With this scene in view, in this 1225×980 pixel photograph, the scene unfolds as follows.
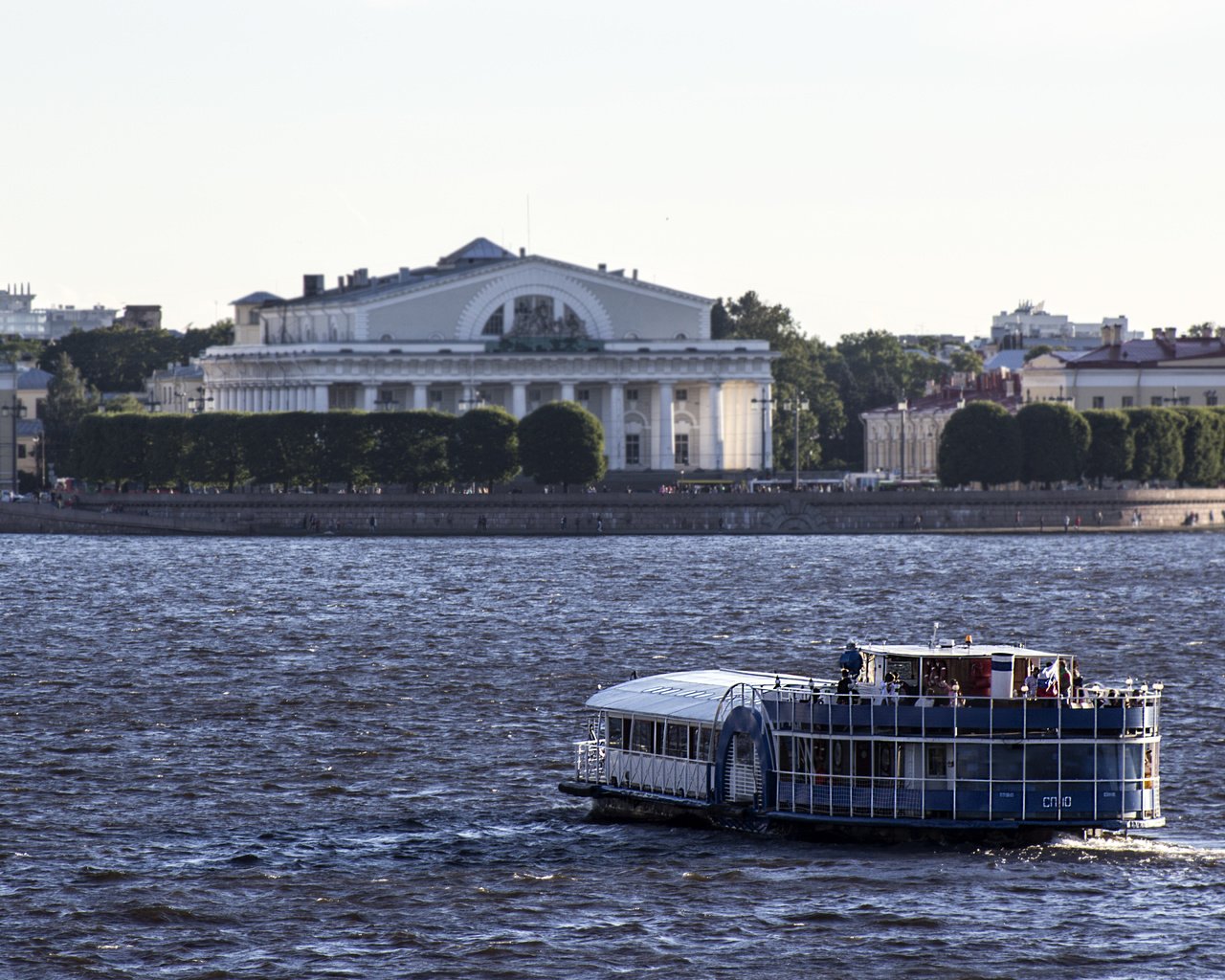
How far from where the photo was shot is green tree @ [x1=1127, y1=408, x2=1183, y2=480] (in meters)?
110

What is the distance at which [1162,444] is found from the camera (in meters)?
110

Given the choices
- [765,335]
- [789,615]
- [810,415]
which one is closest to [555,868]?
[789,615]

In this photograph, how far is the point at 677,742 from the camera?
2842 centimetres

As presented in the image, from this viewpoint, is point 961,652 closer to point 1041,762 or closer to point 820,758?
point 1041,762

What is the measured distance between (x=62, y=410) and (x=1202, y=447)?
53039mm

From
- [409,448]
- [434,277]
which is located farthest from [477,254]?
[409,448]

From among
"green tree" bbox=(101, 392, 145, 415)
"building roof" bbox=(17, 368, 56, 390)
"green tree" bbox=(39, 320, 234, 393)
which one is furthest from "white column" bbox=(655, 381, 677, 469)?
"green tree" bbox=(39, 320, 234, 393)

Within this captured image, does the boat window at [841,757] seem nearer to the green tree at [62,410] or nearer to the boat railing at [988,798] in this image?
the boat railing at [988,798]

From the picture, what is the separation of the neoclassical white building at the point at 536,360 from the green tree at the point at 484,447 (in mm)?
12726

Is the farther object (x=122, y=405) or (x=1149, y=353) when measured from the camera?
(x=122, y=405)

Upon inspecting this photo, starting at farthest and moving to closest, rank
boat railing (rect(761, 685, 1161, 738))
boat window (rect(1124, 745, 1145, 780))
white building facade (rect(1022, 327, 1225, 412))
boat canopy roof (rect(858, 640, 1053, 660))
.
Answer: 1. white building facade (rect(1022, 327, 1225, 412))
2. boat canopy roof (rect(858, 640, 1053, 660))
3. boat window (rect(1124, 745, 1145, 780))
4. boat railing (rect(761, 685, 1161, 738))

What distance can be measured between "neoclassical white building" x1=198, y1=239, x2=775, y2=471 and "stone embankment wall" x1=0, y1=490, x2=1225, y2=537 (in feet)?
55.5

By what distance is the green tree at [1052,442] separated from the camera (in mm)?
107875

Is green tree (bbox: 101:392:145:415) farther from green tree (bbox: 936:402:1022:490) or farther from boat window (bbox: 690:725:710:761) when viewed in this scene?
boat window (bbox: 690:725:710:761)
